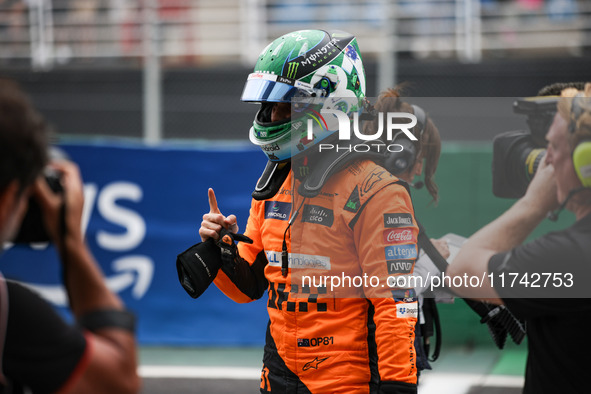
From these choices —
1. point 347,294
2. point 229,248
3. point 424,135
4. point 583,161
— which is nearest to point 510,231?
point 583,161

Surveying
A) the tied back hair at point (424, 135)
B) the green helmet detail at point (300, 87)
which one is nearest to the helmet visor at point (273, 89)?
the green helmet detail at point (300, 87)

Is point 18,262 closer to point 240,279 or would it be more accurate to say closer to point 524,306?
point 240,279

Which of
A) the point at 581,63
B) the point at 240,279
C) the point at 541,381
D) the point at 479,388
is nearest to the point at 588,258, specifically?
the point at 541,381

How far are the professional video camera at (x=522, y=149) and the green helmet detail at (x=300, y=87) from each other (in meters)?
0.59

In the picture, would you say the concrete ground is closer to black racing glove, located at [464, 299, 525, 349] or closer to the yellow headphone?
black racing glove, located at [464, 299, 525, 349]

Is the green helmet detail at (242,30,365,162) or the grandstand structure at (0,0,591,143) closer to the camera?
the green helmet detail at (242,30,365,162)

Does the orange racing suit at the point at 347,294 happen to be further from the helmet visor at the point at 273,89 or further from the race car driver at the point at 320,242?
the helmet visor at the point at 273,89

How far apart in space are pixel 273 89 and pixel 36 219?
1.35 metres

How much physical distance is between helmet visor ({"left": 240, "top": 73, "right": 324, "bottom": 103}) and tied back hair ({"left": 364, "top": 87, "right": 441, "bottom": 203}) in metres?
0.34

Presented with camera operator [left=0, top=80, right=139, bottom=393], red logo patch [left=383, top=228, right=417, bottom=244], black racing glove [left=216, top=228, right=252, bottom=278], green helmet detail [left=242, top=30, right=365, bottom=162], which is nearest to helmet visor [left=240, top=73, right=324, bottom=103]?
green helmet detail [left=242, top=30, right=365, bottom=162]

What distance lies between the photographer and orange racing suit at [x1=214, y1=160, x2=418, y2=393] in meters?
2.52

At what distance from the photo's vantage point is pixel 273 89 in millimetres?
2789

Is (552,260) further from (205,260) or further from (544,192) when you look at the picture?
(205,260)

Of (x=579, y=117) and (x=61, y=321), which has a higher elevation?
(x=579, y=117)
